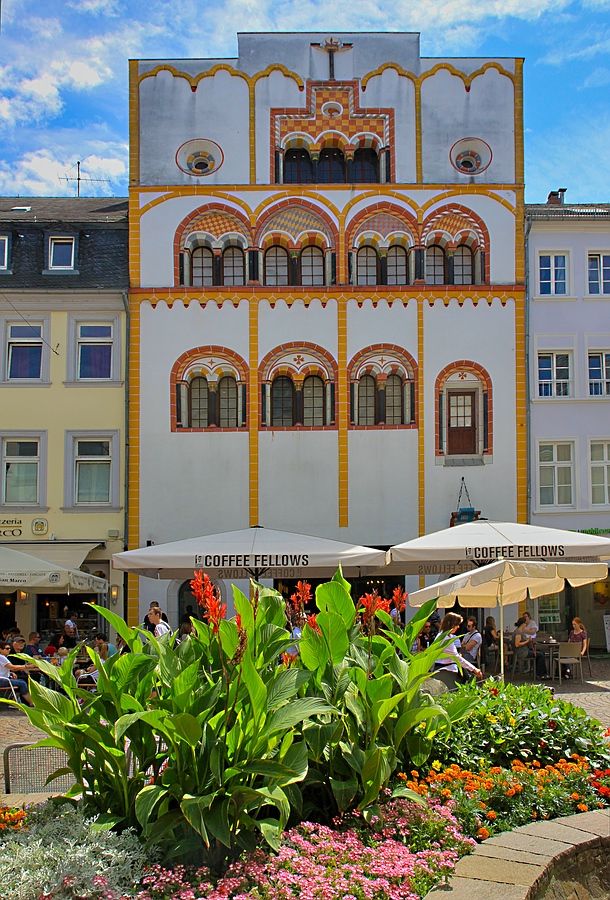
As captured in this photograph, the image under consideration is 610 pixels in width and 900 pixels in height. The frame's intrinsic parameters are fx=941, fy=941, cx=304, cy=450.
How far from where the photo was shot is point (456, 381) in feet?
76.4

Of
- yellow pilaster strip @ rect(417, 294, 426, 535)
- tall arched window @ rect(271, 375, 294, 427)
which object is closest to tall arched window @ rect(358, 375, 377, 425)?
yellow pilaster strip @ rect(417, 294, 426, 535)

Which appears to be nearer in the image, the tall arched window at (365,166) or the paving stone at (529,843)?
the paving stone at (529,843)

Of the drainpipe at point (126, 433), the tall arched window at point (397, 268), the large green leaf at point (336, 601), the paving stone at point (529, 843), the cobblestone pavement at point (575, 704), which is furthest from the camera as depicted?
the tall arched window at point (397, 268)

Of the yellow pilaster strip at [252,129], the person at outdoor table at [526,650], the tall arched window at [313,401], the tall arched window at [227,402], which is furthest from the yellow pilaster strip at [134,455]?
the person at outdoor table at [526,650]

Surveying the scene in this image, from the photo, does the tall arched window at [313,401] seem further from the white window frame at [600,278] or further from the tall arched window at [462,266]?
the white window frame at [600,278]

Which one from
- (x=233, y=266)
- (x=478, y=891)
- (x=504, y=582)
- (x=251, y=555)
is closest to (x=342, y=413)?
(x=233, y=266)

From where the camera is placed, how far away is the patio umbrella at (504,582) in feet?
40.8

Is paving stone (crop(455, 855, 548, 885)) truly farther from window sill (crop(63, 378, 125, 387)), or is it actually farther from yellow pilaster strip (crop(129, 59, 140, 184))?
yellow pilaster strip (crop(129, 59, 140, 184))

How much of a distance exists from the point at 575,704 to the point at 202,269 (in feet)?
47.3

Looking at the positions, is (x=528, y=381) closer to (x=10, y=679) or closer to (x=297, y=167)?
(x=297, y=167)

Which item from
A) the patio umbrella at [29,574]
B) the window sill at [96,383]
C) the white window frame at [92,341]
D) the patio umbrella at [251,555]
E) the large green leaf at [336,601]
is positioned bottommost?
the patio umbrella at [29,574]

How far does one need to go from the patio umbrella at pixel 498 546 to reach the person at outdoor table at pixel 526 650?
210cm

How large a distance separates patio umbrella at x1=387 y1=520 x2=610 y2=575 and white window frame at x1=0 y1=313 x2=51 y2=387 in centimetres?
1130

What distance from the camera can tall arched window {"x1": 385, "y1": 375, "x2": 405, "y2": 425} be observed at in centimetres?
2328
